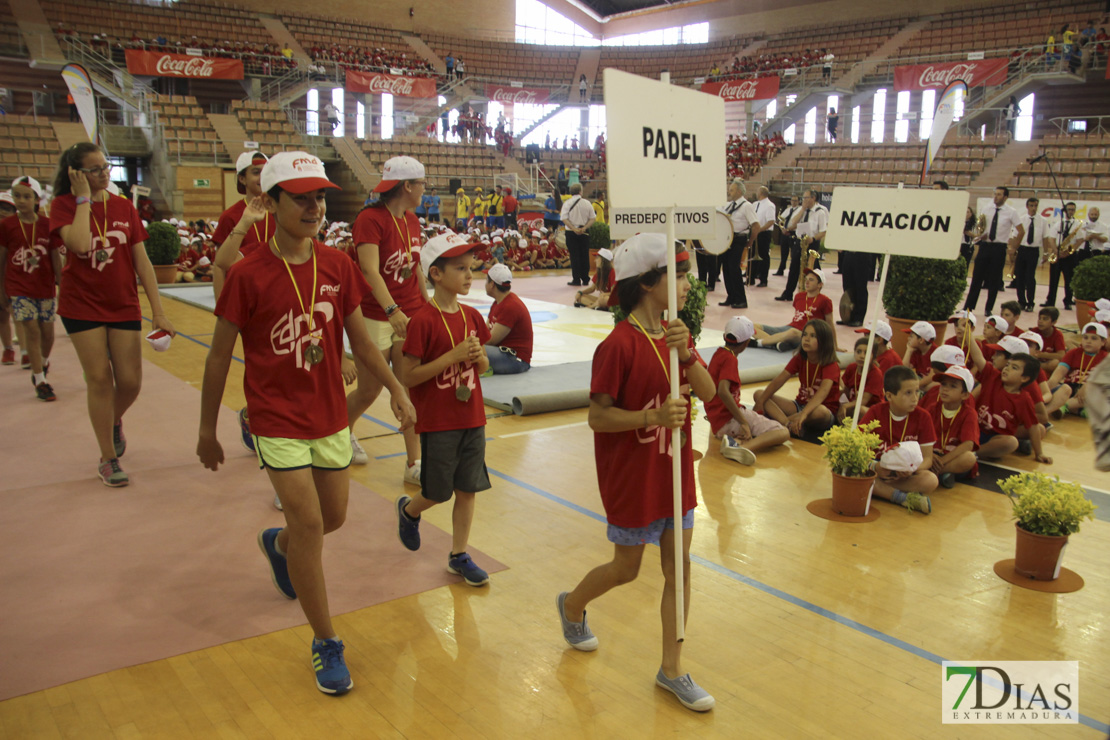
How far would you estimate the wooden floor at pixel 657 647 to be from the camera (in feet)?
9.12

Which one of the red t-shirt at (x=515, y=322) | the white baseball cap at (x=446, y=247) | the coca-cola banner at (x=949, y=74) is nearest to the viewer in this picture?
the white baseball cap at (x=446, y=247)

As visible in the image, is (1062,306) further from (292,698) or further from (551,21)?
(551,21)

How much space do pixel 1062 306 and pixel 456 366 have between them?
45.5ft

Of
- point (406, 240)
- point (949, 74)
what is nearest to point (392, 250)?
point (406, 240)

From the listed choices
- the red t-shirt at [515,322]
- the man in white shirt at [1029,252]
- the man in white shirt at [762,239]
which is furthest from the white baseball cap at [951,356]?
the man in white shirt at [1029,252]

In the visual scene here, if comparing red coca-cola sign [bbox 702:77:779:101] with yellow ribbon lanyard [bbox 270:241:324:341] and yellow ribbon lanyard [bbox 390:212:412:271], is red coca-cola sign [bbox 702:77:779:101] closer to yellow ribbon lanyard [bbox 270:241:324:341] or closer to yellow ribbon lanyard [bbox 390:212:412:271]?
yellow ribbon lanyard [bbox 390:212:412:271]

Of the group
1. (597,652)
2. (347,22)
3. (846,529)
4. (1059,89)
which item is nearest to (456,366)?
(597,652)

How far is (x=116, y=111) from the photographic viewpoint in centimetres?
2441

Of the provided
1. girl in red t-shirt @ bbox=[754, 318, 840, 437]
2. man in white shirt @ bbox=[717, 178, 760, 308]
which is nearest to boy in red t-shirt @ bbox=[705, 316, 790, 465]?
girl in red t-shirt @ bbox=[754, 318, 840, 437]

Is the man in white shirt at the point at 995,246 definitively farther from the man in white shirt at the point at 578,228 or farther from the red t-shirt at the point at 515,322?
the red t-shirt at the point at 515,322

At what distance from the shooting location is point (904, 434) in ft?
17.3

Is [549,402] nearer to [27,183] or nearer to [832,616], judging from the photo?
[832,616]

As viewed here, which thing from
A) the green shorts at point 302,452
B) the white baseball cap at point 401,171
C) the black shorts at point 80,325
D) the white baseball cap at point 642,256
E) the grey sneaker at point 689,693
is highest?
the white baseball cap at point 401,171

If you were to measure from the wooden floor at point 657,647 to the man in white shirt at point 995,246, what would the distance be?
8.39 m
